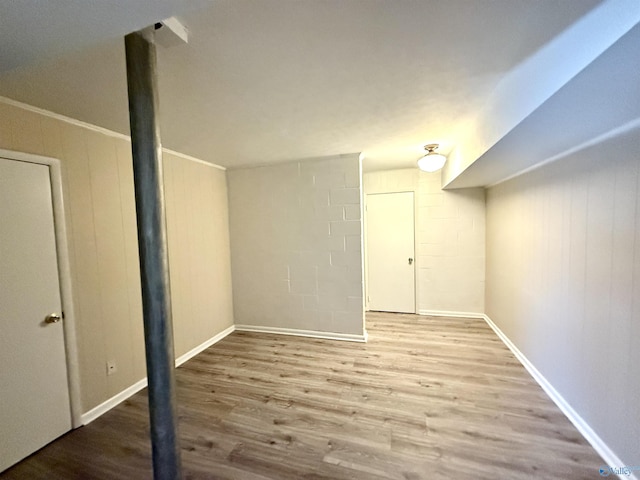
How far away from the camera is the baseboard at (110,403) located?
2150 mm

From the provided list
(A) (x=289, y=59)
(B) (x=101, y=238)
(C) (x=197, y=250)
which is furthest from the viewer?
(C) (x=197, y=250)

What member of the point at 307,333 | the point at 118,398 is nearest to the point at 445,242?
the point at 307,333

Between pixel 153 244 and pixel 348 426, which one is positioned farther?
pixel 348 426

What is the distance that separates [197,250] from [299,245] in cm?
131

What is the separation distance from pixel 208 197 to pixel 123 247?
133 centimetres

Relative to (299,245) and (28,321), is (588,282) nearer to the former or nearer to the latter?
(299,245)

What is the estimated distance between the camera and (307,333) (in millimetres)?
3762

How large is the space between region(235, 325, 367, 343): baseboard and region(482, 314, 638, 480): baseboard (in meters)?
1.73

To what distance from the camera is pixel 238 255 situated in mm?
4004

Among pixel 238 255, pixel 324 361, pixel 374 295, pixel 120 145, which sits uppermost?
pixel 120 145

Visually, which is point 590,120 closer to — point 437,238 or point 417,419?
point 417,419

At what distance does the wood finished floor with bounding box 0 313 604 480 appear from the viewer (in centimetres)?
168

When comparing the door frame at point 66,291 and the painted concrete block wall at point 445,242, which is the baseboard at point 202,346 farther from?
the painted concrete block wall at point 445,242

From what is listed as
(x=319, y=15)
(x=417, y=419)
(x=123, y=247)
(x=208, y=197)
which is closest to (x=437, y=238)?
(x=417, y=419)
